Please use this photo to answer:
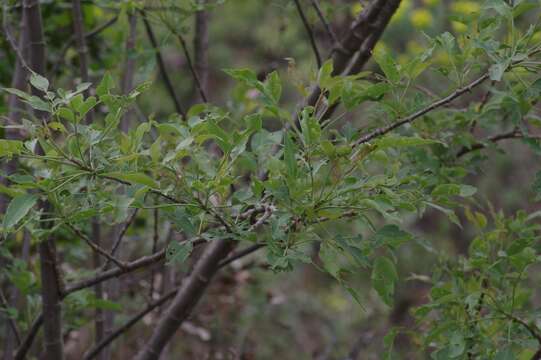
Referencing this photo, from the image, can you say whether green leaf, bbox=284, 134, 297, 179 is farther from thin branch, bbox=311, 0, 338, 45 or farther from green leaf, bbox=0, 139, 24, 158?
thin branch, bbox=311, 0, 338, 45

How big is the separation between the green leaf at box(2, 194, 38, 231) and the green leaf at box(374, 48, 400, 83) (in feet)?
1.67

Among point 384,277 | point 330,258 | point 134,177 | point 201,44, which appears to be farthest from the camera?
point 201,44

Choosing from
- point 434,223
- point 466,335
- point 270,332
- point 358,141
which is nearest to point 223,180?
point 358,141

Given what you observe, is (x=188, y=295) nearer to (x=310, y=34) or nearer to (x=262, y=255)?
(x=310, y=34)

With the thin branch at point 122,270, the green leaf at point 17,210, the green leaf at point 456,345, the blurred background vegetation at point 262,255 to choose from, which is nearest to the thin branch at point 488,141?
the blurred background vegetation at point 262,255

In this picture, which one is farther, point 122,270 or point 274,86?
point 122,270

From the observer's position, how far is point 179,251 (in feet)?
3.19

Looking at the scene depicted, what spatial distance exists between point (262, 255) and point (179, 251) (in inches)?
64.6

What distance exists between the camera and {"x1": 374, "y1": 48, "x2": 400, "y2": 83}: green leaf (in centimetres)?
102

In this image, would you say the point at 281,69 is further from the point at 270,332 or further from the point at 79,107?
the point at 79,107

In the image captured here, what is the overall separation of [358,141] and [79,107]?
410 mm

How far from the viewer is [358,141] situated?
3.51 ft

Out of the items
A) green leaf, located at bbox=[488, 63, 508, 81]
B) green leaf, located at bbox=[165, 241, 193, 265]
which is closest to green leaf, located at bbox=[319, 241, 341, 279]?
green leaf, located at bbox=[165, 241, 193, 265]

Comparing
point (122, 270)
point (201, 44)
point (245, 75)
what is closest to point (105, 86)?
point (245, 75)
